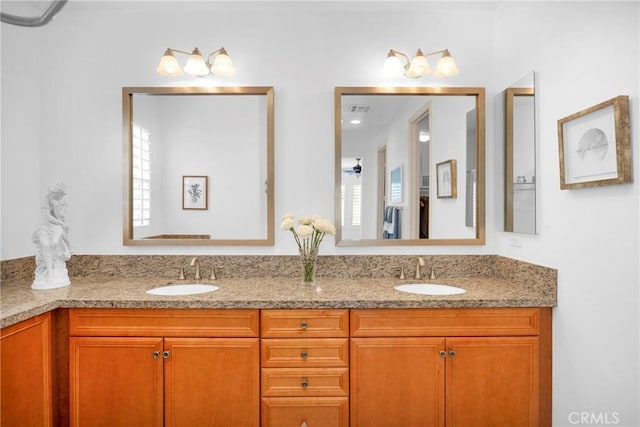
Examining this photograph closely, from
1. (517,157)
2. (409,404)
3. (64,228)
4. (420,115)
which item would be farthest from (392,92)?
(64,228)

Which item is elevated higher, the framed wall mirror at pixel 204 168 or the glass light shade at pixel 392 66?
the glass light shade at pixel 392 66

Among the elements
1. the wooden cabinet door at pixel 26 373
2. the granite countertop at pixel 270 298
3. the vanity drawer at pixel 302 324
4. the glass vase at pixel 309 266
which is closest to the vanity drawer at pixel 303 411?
the vanity drawer at pixel 302 324

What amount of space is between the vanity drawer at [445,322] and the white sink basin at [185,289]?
0.83m

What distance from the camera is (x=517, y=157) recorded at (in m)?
2.05

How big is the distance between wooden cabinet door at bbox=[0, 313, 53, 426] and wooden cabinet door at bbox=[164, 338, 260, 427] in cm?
53

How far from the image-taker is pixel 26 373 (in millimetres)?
1589

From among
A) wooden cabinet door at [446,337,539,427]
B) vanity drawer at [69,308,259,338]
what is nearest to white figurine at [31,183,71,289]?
vanity drawer at [69,308,259,338]

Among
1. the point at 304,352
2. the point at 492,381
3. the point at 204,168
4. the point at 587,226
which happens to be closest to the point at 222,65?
the point at 204,168

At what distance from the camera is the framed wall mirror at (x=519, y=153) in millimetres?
1912

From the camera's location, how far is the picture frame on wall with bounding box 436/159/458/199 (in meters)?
2.28

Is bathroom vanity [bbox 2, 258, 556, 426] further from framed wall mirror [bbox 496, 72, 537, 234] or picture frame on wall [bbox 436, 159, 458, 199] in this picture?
picture frame on wall [bbox 436, 159, 458, 199]

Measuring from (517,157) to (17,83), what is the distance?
→ 2848 millimetres

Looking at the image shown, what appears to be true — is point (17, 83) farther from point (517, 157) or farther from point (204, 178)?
point (517, 157)

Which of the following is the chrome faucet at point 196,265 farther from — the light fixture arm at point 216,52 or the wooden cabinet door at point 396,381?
the light fixture arm at point 216,52
